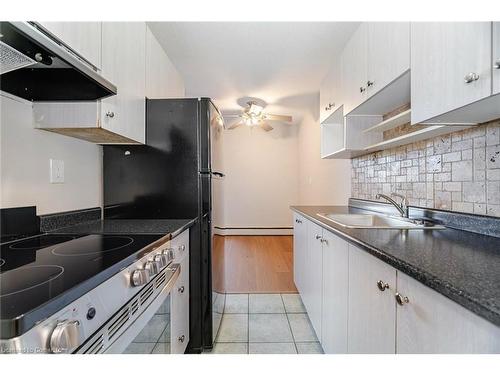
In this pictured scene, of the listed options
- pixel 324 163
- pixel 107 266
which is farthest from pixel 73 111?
pixel 324 163

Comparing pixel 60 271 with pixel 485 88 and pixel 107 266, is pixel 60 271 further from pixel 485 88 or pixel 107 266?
pixel 485 88

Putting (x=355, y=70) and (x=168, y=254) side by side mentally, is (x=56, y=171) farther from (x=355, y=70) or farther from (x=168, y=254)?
(x=355, y=70)

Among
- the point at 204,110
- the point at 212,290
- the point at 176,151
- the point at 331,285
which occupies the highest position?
the point at 204,110

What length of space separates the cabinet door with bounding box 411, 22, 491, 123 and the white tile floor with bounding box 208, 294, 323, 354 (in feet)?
5.22

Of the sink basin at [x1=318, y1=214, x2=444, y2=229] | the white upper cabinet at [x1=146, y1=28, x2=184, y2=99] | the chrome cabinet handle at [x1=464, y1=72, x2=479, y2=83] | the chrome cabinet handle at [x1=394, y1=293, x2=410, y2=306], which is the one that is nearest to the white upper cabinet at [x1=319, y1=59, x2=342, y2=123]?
the sink basin at [x1=318, y1=214, x2=444, y2=229]

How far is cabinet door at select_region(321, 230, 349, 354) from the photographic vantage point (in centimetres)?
122

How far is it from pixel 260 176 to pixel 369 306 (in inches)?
174

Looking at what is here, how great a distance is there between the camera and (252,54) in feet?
7.63

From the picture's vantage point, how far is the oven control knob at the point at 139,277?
2.71 ft

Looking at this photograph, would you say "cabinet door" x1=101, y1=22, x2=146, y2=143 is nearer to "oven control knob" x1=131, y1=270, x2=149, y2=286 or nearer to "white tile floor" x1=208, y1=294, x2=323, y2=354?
"oven control knob" x1=131, y1=270, x2=149, y2=286

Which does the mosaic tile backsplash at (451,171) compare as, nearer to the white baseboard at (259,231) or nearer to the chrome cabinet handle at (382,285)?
the chrome cabinet handle at (382,285)

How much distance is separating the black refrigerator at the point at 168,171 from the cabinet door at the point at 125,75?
0.41 feet

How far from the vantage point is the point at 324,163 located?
3514mm
